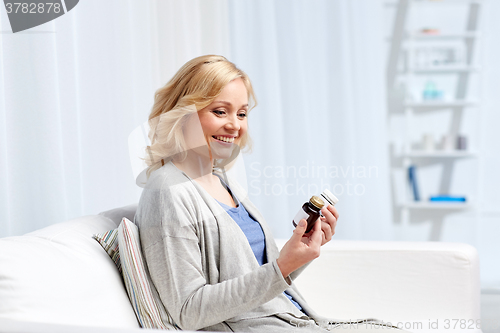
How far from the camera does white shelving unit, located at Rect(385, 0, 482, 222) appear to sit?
10.5 feet

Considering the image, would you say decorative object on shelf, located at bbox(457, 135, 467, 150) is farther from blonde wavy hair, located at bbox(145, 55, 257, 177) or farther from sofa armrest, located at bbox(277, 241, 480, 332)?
blonde wavy hair, located at bbox(145, 55, 257, 177)

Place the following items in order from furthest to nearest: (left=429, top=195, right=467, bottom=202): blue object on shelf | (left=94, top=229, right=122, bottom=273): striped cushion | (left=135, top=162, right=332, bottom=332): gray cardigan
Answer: (left=429, top=195, right=467, bottom=202): blue object on shelf, (left=94, top=229, right=122, bottom=273): striped cushion, (left=135, top=162, right=332, bottom=332): gray cardigan

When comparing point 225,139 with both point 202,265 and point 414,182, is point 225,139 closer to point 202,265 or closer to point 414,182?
point 202,265

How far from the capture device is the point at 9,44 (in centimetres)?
123

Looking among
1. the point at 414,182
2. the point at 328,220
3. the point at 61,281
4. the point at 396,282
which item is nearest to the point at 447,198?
the point at 414,182

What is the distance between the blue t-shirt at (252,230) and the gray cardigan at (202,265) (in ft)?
0.18

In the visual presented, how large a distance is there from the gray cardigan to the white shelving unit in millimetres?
2520

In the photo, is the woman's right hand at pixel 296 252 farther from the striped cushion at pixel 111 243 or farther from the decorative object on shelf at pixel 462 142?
the decorative object on shelf at pixel 462 142

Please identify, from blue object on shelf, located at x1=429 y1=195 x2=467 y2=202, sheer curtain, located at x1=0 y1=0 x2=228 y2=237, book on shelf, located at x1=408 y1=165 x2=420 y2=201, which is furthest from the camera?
book on shelf, located at x1=408 y1=165 x2=420 y2=201

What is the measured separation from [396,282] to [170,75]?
4.23 feet

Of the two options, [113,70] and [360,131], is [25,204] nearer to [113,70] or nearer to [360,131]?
[113,70]

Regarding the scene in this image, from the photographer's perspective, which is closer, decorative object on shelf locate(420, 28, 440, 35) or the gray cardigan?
the gray cardigan

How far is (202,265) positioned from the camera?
0.95m

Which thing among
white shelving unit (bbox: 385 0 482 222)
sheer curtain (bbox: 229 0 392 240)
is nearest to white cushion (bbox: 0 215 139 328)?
sheer curtain (bbox: 229 0 392 240)
